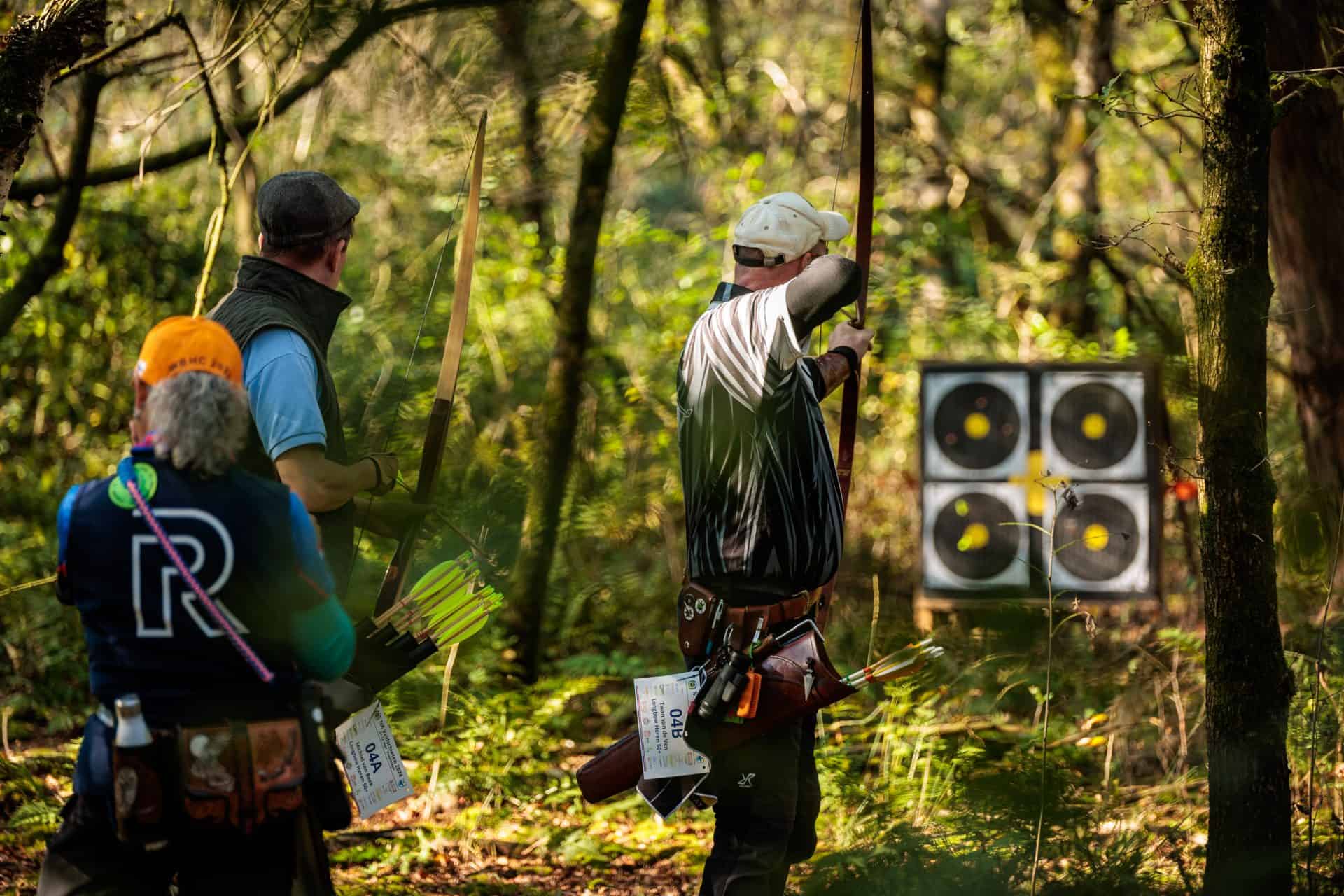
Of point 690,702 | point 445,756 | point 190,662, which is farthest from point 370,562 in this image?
point 190,662

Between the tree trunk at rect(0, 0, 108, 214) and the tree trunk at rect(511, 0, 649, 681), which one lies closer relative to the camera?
the tree trunk at rect(0, 0, 108, 214)

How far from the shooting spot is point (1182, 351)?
6.42m

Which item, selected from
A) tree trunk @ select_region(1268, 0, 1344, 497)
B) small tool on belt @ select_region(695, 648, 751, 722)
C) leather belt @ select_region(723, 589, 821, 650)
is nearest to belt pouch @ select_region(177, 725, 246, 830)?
small tool on belt @ select_region(695, 648, 751, 722)

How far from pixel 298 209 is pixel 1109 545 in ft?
13.7

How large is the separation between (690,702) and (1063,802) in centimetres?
A: 105

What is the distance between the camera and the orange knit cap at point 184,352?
1854mm

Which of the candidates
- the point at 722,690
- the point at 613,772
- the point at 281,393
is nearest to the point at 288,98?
the point at 281,393

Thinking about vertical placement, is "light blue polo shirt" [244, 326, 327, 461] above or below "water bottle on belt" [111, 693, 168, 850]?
above

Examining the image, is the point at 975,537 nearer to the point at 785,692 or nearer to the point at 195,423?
the point at 785,692

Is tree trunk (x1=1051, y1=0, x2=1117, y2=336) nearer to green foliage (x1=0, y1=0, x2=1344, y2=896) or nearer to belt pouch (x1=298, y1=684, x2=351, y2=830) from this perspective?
green foliage (x1=0, y1=0, x2=1344, y2=896)

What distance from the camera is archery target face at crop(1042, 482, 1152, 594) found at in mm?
5547

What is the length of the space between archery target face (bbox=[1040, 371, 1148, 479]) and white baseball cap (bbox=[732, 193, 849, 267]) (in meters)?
3.26

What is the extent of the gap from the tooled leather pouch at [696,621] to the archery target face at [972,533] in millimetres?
3280

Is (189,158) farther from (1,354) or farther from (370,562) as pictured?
(1,354)
